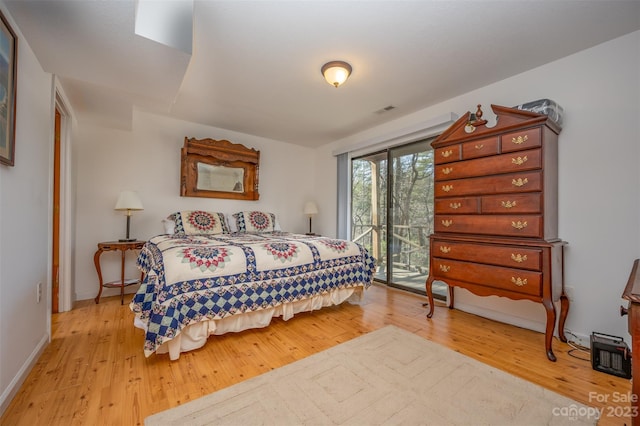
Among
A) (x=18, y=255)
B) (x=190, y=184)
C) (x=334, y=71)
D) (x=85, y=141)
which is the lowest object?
(x=18, y=255)

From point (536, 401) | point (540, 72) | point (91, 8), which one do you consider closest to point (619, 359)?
point (536, 401)

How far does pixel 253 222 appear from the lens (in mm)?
3930

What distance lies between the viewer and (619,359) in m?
1.74

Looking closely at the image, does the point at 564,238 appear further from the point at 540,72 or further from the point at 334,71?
the point at 334,71

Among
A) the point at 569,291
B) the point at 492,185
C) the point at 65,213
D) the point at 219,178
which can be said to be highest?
the point at 219,178

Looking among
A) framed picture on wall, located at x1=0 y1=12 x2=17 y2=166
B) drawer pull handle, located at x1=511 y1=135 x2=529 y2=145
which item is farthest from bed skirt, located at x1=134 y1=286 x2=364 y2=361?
drawer pull handle, located at x1=511 y1=135 x2=529 y2=145

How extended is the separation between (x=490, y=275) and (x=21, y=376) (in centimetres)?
324

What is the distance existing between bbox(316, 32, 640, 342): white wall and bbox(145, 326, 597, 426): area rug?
3.68ft

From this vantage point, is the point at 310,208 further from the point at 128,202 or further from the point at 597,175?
the point at 597,175

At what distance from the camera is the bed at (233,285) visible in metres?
1.89

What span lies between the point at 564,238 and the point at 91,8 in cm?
361

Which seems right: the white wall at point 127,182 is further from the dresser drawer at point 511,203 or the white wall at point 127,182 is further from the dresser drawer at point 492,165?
the dresser drawer at point 511,203

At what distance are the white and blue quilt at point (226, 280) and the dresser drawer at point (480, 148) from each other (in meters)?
1.53

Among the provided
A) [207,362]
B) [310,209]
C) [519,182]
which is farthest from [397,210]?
[207,362]
